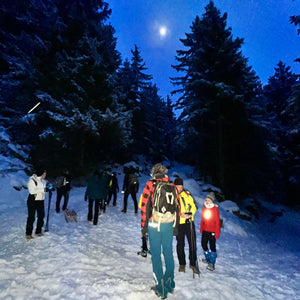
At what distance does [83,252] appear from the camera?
187 inches

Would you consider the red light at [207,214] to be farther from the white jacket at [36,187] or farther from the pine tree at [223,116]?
the pine tree at [223,116]

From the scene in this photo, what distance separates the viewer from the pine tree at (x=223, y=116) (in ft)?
51.5

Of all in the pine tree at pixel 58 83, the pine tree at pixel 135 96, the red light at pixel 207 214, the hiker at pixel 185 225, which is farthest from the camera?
the pine tree at pixel 135 96

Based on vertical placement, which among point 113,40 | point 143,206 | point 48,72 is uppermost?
point 113,40

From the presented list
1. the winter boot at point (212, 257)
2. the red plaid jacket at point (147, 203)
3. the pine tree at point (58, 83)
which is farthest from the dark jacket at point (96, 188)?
the pine tree at point (58, 83)

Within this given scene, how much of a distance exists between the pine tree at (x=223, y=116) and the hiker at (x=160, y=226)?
41.4 feet

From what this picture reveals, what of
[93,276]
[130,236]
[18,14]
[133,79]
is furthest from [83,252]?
[133,79]

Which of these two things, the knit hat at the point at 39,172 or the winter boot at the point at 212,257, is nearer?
the winter boot at the point at 212,257

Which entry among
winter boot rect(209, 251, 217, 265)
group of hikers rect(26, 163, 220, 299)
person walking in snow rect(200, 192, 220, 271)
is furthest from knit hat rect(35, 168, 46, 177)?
winter boot rect(209, 251, 217, 265)

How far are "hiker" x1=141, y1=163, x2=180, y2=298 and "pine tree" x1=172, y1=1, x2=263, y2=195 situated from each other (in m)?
12.6

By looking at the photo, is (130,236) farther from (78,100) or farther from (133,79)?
(133,79)

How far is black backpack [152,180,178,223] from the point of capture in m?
3.26

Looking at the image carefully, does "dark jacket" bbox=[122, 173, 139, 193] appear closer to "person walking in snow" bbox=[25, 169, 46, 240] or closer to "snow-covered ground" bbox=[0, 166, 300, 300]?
"snow-covered ground" bbox=[0, 166, 300, 300]

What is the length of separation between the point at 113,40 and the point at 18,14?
34.3 ft
